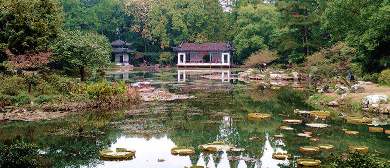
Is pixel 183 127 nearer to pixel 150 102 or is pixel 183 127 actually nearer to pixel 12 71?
pixel 150 102

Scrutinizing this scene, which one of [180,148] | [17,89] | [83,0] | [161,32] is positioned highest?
[83,0]

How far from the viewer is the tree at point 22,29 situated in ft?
51.5

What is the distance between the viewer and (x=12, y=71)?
603 inches

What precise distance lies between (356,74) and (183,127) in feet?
51.7

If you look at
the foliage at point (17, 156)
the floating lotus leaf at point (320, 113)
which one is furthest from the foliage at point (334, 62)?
the foliage at point (17, 156)

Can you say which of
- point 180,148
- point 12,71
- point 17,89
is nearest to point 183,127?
point 180,148

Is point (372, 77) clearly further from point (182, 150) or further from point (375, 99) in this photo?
point (182, 150)

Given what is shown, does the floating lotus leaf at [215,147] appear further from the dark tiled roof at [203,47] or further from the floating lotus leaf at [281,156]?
the dark tiled roof at [203,47]

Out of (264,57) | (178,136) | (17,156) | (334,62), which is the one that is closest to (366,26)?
(334,62)

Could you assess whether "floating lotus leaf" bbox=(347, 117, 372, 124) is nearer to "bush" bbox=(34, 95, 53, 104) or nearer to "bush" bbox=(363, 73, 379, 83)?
"bush" bbox=(363, 73, 379, 83)

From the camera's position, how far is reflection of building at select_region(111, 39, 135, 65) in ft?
182

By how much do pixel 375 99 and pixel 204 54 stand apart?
4306cm

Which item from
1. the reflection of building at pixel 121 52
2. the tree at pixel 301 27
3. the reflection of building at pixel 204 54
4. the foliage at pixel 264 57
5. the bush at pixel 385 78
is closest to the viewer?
the bush at pixel 385 78

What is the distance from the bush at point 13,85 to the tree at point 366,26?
16.3m
